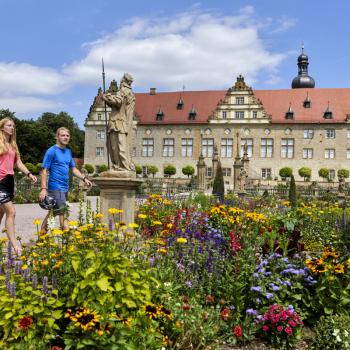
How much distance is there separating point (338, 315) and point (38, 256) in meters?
2.89

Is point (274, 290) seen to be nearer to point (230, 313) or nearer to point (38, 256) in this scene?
point (230, 313)

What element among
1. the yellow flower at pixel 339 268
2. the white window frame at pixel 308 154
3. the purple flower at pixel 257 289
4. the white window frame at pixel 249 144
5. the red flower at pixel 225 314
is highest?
the white window frame at pixel 249 144

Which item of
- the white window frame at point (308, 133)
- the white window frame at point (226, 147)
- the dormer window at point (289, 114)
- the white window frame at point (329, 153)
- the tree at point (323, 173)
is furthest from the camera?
the white window frame at point (226, 147)

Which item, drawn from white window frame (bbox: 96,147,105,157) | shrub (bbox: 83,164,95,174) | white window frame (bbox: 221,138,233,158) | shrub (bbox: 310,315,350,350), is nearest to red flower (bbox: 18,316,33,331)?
shrub (bbox: 310,315,350,350)

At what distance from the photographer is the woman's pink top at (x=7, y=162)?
6020 millimetres

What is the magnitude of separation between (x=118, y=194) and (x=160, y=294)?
4.14m

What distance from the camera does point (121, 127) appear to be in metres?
7.61

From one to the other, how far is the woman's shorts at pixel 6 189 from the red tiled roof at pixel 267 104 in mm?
44502

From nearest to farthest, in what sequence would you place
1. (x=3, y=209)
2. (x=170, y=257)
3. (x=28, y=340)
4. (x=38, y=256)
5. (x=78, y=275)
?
1. (x=28, y=340)
2. (x=78, y=275)
3. (x=38, y=256)
4. (x=170, y=257)
5. (x=3, y=209)

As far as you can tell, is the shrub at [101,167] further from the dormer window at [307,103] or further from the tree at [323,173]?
the dormer window at [307,103]

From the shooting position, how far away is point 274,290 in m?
4.28

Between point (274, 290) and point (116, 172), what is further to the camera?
Answer: point (116, 172)

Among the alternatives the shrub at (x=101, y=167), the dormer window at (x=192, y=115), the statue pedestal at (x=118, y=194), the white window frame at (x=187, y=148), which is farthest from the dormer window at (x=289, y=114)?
the statue pedestal at (x=118, y=194)

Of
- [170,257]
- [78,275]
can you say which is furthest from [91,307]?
[170,257]
